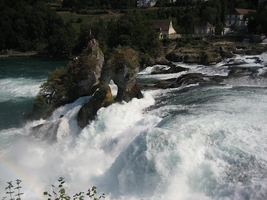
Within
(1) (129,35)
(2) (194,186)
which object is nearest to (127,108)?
(2) (194,186)

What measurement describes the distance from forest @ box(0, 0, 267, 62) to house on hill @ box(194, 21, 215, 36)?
1.44 m

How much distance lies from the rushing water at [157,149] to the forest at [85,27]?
71.1 feet

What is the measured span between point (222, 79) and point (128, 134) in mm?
13583

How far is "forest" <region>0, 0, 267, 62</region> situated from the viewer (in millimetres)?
43594

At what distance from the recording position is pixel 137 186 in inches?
522

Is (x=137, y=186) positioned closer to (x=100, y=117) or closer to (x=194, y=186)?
(x=194, y=186)

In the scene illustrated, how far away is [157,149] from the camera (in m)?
13.5

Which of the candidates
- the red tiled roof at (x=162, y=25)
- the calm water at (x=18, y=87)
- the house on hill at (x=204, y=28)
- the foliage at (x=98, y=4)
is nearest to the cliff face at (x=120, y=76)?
the calm water at (x=18, y=87)

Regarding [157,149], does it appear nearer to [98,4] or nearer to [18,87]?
[18,87]

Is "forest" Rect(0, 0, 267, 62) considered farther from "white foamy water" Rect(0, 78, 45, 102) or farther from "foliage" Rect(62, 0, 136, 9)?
"foliage" Rect(62, 0, 136, 9)

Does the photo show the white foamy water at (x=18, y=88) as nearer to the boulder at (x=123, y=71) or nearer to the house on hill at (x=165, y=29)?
the boulder at (x=123, y=71)

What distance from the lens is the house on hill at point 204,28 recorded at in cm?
6571

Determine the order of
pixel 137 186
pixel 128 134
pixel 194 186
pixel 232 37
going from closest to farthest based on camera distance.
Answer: pixel 194 186, pixel 137 186, pixel 128 134, pixel 232 37

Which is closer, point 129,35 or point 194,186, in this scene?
point 194,186
